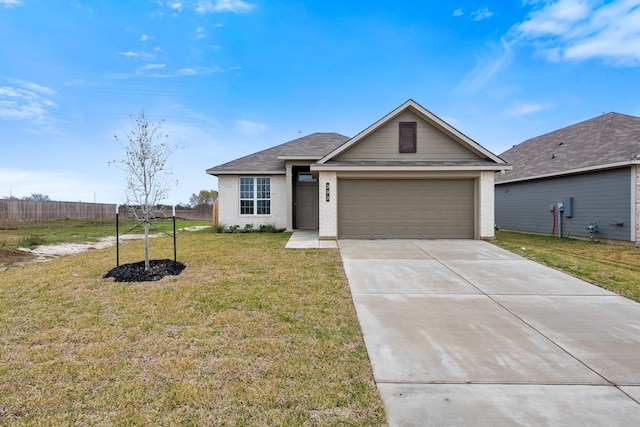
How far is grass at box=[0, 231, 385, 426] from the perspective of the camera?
2387 millimetres

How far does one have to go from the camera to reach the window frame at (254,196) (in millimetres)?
15594

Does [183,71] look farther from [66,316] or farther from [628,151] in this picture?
[628,151]

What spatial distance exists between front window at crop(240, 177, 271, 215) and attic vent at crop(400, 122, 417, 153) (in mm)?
6678

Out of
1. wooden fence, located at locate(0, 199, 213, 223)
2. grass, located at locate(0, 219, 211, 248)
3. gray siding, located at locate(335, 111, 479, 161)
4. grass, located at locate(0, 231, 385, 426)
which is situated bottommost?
grass, located at locate(0, 231, 385, 426)

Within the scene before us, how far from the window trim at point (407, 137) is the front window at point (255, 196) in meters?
6.63

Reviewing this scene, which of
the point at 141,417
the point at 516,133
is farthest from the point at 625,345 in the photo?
the point at 516,133

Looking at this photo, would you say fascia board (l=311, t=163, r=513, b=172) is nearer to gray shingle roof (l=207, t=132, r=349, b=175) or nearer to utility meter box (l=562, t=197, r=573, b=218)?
gray shingle roof (l=207, t=132, r=349, b=175)

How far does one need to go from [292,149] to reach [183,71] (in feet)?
20.9

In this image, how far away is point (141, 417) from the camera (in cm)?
229

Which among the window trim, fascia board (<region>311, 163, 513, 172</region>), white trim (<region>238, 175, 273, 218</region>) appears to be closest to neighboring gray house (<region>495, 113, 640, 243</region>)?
fascia board (<region>311, 163, 513, 172</region>)

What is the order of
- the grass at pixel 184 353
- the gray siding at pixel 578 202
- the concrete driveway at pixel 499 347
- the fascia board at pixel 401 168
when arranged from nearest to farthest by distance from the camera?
1. the grass at pixel 184 353
2. the concrete driveway at pixel 499 347
3. the fascia board at pixel 401 168
4. the gray siding at pixel 578 202

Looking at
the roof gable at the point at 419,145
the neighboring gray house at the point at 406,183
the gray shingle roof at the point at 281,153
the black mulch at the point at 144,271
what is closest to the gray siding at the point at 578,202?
the neighboring gray house at the point at 406,183

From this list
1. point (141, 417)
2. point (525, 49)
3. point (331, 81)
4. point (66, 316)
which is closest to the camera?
point (141, 417)

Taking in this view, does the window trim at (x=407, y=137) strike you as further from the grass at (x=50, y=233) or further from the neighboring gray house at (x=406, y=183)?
the grass at (x=50, y=233)
